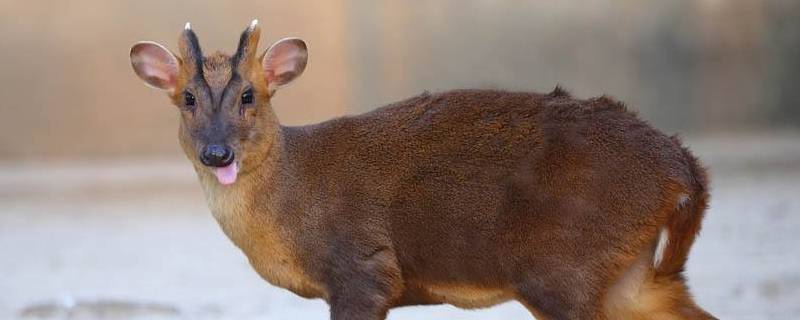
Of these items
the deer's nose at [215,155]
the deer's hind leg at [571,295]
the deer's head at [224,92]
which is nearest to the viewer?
the deer's hind leg at [571,295]

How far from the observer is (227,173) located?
6.67 m

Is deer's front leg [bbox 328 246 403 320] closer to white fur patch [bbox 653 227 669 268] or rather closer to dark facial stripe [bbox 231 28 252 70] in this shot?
dark facial stripe [bbox 231 28 252 70]

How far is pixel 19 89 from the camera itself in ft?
57.8

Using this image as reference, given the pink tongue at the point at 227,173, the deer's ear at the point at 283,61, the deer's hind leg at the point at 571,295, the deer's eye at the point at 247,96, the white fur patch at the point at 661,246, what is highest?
the deer's ear at the point at 283,61

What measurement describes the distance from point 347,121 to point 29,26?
1119cm

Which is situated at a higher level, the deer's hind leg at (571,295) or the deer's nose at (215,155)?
the deer's nose at (215,155)

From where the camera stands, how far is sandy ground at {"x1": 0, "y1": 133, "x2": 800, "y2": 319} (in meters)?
9.81

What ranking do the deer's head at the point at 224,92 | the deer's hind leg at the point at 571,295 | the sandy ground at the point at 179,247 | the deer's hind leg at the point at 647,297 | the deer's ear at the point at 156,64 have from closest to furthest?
the deer's hind leg at the point at 571,295
the deer's hind leg at the point at 647,297
the deer's head at the point at 224,92
the deer's ear at the point at 156,64
the sandy ground at the point at 179,247

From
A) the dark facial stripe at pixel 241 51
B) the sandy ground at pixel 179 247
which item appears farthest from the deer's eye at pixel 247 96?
the sandy ground at pixel 179 247

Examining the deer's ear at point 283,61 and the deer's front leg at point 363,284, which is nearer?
the deer's front leg at point 363,284

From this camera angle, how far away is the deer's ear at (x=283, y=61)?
6992mm

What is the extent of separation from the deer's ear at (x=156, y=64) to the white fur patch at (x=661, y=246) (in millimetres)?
2254

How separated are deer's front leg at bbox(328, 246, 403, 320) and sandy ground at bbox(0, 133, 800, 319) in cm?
291

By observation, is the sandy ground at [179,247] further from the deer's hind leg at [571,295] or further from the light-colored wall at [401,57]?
the deer's hind leg at [571,295]
